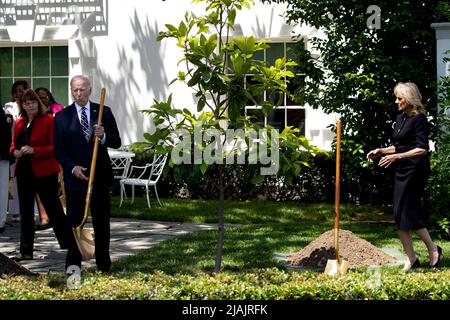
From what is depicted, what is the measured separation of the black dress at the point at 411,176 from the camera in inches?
339

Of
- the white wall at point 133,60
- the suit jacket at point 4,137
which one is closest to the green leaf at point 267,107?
the suit jacket at point 4,137

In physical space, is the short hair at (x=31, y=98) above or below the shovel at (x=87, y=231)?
above

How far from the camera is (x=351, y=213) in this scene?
13.8 meters

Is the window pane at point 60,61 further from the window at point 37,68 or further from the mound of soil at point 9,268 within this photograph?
the mound of soil at point 9,268

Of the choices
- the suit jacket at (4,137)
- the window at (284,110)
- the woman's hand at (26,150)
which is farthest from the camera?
the window at (284,110)

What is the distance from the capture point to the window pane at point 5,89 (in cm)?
1786

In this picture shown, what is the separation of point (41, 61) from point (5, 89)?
91 centimetres

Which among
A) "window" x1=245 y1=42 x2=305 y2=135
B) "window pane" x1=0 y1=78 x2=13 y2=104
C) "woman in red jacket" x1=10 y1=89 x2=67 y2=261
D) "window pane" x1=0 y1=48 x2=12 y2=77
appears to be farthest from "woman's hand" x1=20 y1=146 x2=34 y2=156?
"window pane" x1=0 y1=48 x2=12 y2=77

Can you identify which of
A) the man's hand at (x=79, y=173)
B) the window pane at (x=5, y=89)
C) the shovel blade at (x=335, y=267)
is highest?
the window pane at (x=5, y=89)

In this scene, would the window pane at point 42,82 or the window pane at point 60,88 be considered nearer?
the window pane at point 60,88

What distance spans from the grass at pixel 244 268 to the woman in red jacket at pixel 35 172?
41.7 inches

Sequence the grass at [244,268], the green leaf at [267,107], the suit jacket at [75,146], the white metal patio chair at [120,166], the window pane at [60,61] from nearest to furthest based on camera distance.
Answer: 1. the grass at [244,268]
2. the green leaf at [267,107]
3. the suit jacket at [75,146]
4. the white metal patio chair at [120,166]
5. the window pane at [60,61]
